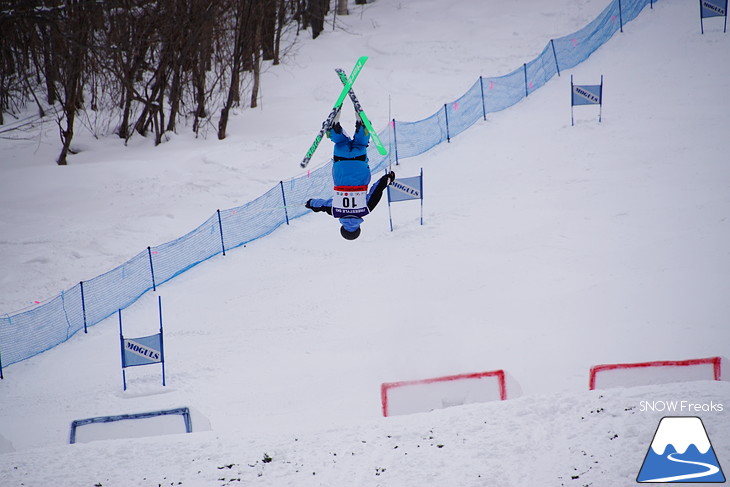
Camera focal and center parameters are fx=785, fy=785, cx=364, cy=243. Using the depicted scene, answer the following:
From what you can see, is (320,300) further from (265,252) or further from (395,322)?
(265,252)

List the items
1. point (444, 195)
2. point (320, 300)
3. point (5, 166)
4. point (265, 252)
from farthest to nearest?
point (5, 166)
point (444, 195)
point (265, 252)
point (320, 300)

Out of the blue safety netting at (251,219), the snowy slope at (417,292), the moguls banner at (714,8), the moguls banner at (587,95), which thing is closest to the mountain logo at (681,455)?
the snowy slope at (417,292)

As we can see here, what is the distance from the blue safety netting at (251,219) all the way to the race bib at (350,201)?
1.98 meters

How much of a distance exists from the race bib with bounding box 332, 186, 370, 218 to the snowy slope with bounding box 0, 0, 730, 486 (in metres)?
3.14

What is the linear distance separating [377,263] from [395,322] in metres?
2.64

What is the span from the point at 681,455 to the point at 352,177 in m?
5.75

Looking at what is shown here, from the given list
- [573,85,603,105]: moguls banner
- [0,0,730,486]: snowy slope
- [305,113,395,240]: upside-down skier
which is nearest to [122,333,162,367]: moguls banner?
[0,0,730,486]: snowy slope

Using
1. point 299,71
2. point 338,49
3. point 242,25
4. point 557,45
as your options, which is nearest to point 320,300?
point 242,25

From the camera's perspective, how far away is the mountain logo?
7.66m

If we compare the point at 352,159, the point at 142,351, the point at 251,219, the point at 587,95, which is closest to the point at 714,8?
the point at 587,95

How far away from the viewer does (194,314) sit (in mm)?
16312

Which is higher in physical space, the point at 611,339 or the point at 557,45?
the point at 557,45

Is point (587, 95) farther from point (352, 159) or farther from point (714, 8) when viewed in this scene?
point (352, 159)

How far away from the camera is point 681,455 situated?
8.04 metres
